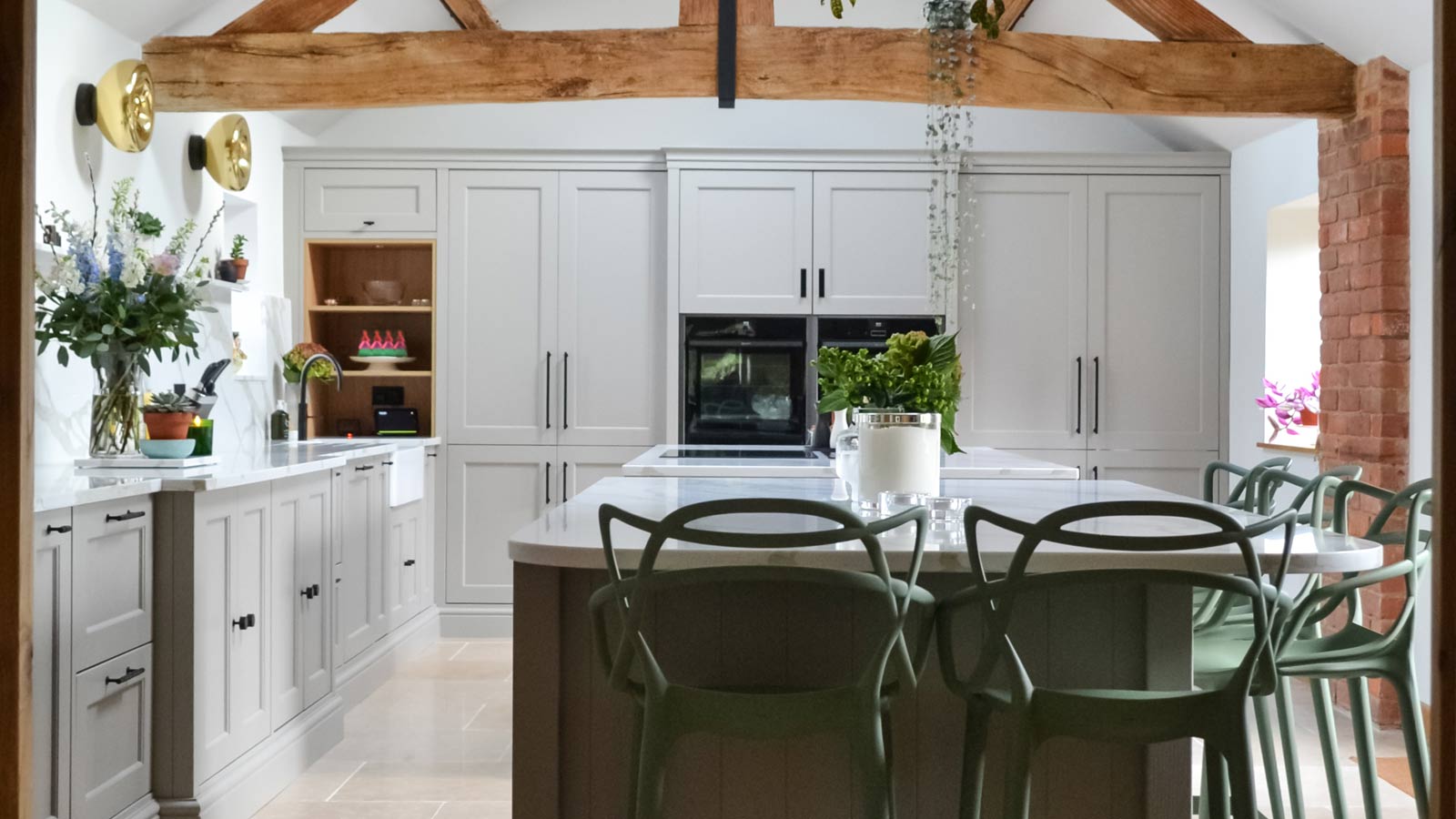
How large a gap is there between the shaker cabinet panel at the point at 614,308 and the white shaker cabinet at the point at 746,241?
17 cm

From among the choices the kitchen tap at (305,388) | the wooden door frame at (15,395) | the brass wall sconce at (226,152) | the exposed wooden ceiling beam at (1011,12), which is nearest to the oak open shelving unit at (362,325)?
the kitchen tap at (305,388)

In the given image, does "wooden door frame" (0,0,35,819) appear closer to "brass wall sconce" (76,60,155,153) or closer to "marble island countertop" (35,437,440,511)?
"marble island countertop" (35,437,440,511)

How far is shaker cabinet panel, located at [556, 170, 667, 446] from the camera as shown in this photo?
552 cm

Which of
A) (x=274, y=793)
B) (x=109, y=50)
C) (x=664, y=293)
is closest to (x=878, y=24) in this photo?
(x=664, y=293)

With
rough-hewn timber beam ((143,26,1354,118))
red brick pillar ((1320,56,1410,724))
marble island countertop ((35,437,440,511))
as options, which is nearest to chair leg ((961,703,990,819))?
marble island countertop ((35,437,440,511))

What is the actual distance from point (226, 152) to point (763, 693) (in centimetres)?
377

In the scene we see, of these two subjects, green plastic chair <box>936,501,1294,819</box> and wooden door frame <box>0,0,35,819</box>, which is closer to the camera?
wooden door frame <box>0,0,35,819</box>

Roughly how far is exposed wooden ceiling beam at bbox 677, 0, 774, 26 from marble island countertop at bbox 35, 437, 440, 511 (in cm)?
195

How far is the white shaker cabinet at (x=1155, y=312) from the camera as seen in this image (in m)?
5.53

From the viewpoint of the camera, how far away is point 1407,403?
404 centimetres

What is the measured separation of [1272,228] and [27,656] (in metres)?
5.13

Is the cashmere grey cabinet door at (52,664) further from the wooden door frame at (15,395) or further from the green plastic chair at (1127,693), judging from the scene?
the green plastic chair at (1127,693)

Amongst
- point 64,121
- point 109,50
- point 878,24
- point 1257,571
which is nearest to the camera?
point 1257,571

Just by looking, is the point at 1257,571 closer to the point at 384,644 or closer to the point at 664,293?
the point at 384,644
